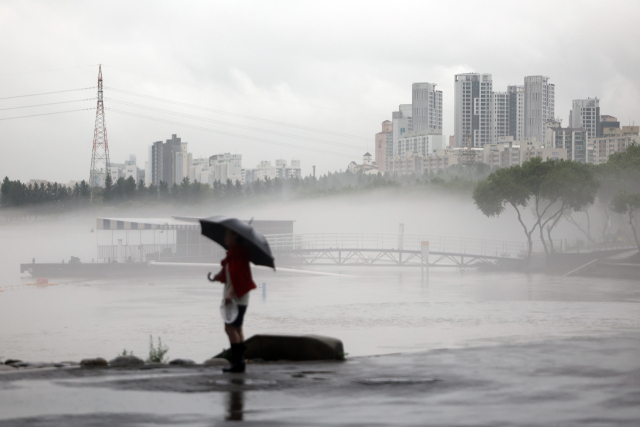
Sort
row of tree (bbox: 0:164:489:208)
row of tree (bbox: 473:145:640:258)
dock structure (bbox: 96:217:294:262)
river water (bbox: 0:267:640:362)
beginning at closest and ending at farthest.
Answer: river water (bbox: 0:267:640:362) < row of tree (bbox: 473:145:640:258) < dock structure (bbox: 96:217:294:262) < row of tree (bbox: 0:164:489:208)

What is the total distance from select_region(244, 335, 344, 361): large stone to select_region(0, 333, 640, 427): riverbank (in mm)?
279

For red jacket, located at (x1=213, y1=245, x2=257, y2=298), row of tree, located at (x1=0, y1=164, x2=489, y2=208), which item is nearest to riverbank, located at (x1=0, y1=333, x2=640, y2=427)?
red jacket, located at (x1=213, y1=245, x2=257, y2=298)

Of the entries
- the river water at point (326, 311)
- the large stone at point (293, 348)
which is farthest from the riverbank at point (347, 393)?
the river water at point (326, 311)

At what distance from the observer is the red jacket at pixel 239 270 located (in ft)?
28.1

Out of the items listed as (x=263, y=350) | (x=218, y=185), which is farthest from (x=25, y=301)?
(x=218, y=185)

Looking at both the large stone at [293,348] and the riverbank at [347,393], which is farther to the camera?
the large stone at [293,348]

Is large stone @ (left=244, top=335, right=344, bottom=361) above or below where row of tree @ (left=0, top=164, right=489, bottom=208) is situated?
Result: below

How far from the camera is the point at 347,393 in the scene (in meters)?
7.52

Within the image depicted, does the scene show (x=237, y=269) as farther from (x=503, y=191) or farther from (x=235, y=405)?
(x=503, y=191)

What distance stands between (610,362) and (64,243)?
16986cm

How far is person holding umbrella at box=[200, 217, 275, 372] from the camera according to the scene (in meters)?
8.58

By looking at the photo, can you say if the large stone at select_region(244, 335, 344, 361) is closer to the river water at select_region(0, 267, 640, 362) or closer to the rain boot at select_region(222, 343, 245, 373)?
the rain boot at select_region(222, 343, 245, 373)

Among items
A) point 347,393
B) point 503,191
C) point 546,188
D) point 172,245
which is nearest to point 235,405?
point 347,393

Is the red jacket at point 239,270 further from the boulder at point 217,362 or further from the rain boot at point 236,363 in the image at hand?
the boulder at point 217,362
